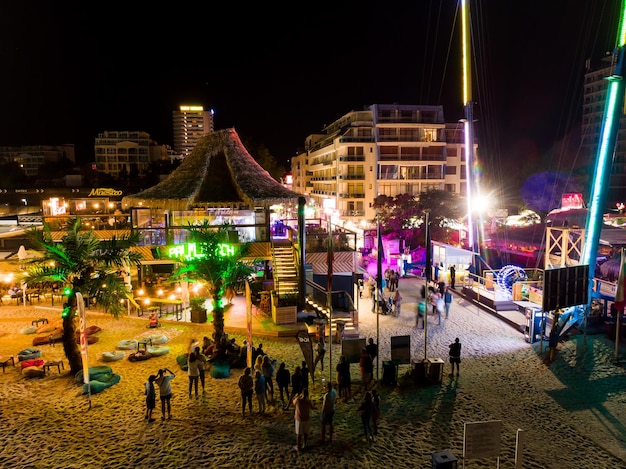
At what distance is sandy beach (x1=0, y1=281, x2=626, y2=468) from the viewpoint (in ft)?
31.7

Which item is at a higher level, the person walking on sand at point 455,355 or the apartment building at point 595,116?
the apartment building at point 595,116

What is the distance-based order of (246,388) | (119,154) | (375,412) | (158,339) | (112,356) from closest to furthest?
1. (375,412)
2. (246,388)
3. (112,356)
4. (158,339)
5. (119,154)

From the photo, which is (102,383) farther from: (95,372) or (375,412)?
(375,412)

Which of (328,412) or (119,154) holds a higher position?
(119,154)

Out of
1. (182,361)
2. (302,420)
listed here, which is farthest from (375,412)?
(182,361)

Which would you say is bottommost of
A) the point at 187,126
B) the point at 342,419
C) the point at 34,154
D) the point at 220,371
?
the point at 342,419

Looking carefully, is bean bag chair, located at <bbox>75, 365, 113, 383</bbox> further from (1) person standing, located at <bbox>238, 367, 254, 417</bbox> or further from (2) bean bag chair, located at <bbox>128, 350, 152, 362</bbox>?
(1) person standing, located at <bbox>238, 367, 254, 417</bbox>

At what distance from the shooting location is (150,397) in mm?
11031

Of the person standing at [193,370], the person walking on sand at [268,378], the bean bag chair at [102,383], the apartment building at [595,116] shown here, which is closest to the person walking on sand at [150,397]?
the person standing at [193,370]

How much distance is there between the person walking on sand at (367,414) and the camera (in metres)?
10.0

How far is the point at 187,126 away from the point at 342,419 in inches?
7189

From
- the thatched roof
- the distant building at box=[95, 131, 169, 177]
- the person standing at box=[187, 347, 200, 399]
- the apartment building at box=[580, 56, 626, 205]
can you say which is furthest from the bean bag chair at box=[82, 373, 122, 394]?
the distant building at box=[95, 131, 169, 177]

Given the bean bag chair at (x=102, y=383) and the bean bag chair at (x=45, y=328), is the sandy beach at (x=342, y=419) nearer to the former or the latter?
the bean bag chair at (x=102, y=383)

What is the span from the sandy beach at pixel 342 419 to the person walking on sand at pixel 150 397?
224 millimetres
